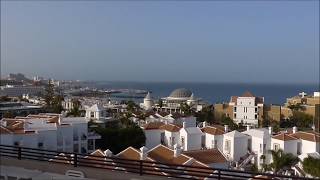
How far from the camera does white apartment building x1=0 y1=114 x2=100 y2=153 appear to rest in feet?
83.6

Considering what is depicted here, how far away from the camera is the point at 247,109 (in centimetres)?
5794

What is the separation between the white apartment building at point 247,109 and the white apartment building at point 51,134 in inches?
1167

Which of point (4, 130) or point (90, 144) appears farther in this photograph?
point (90, 144)

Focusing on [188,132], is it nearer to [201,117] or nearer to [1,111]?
[201,117]

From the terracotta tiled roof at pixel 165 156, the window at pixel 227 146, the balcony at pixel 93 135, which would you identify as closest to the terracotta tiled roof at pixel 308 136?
the window at pixel 227 146

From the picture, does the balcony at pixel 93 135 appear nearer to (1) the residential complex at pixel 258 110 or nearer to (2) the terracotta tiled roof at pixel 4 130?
(2) the terracotta tiled roof at pixel 4 130

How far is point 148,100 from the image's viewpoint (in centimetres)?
6988

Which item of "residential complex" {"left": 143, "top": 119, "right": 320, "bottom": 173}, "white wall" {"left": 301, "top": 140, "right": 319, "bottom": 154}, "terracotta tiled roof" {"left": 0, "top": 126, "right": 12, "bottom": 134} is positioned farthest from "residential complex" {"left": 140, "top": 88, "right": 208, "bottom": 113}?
"terracotta tiled roof" {"left": 0, "top": 126, "right": 12, "bottom": 134}

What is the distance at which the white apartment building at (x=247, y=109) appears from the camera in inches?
2256

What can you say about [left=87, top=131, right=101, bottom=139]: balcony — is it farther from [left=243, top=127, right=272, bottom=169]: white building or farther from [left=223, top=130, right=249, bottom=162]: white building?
[left=243, top=127, right=272, bottom=169]: white building

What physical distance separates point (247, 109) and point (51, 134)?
34793 millimetres

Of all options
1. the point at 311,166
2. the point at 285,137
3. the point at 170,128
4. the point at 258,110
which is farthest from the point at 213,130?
the point at 258,110

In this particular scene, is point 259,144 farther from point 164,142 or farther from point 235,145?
point 164,142

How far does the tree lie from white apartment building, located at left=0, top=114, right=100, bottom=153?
1381 cm
